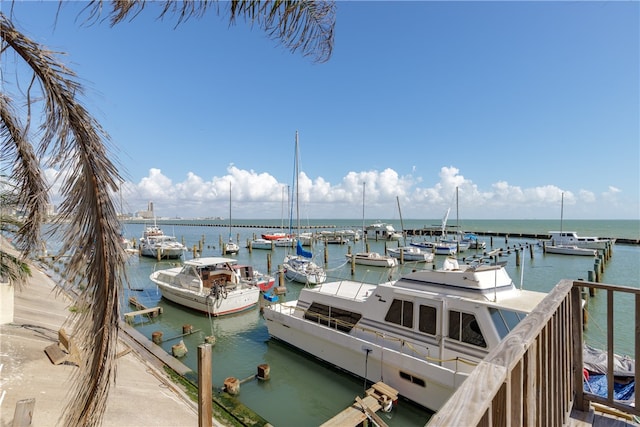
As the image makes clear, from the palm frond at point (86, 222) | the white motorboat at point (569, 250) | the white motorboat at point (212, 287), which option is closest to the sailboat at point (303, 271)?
the white motorboat at point (212, 287)

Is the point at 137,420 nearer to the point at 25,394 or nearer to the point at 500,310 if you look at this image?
the point at 25,394

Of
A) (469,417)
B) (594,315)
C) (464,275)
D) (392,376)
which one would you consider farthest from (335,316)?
(594,315)

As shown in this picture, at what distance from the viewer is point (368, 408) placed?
6582 mm

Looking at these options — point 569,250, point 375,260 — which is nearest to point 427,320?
point 375,260

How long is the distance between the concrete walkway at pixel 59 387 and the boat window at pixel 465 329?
19.0 ft

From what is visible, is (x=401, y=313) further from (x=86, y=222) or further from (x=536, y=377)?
(x=86, y=222)

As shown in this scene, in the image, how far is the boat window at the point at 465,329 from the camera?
694 centimetres

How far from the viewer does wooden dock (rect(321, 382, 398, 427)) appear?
6230mm

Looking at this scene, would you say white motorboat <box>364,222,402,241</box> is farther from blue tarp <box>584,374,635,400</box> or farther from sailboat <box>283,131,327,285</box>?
blue tarp <box>584,374,635,400</box>

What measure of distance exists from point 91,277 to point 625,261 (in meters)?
43.5

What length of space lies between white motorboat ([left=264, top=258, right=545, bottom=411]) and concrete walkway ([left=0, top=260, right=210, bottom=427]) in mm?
4180

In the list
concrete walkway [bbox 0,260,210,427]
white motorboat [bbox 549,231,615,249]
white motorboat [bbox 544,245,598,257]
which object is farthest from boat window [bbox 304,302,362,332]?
white motorboat [bbox 549,231,615,249]

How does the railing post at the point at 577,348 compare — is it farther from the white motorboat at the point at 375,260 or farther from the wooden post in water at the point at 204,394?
the white motorboat at the point at 375,260

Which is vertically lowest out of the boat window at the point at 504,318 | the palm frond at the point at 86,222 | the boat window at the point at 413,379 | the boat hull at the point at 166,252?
the boat hull at the point at 166,252
